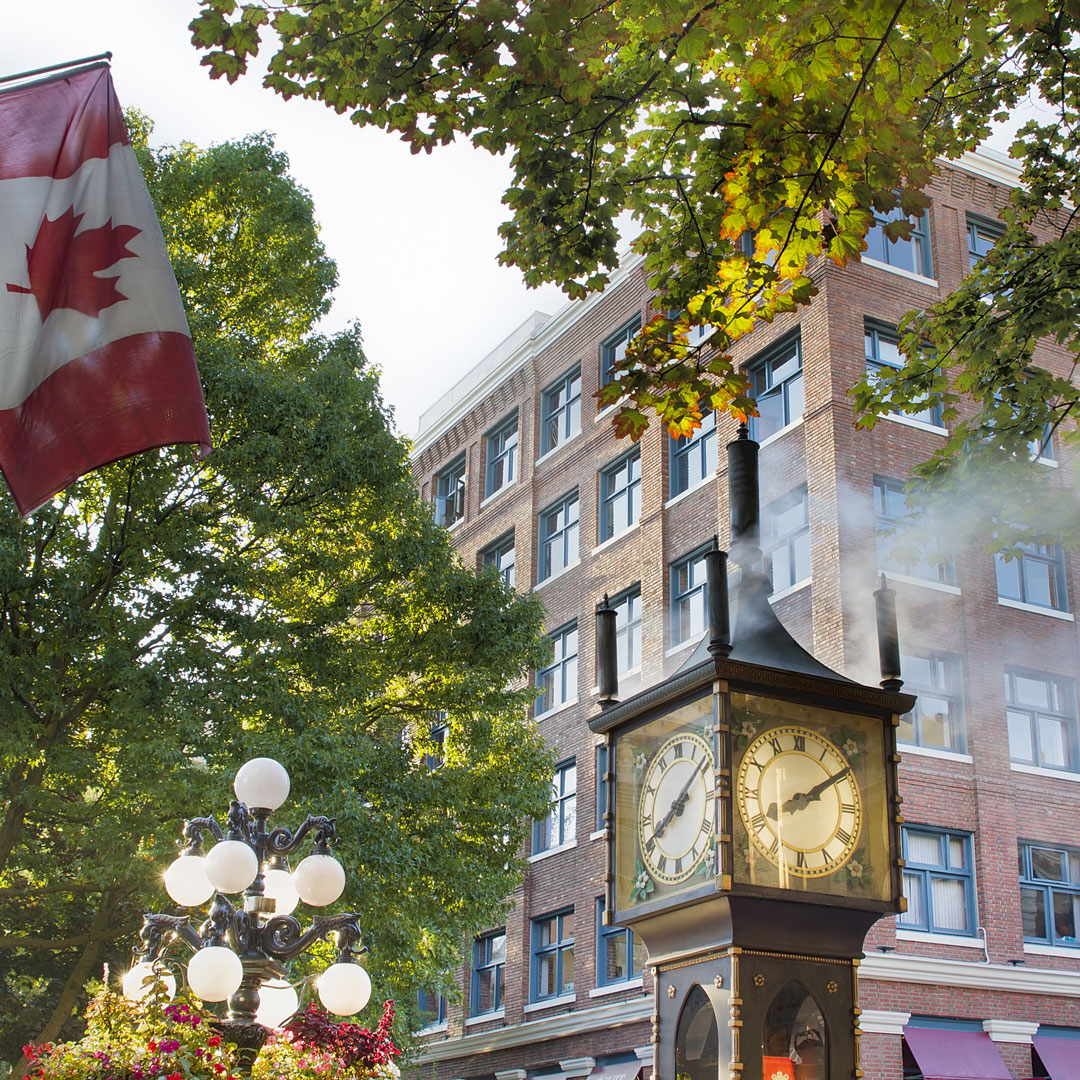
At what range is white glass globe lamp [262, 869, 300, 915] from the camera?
9.10 metres

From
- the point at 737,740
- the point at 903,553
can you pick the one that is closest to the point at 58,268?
the point at 737,740

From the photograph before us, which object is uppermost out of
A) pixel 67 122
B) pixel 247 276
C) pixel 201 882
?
pixel 247 276

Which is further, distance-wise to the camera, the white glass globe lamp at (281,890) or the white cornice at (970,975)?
the white cornice at (970,975)

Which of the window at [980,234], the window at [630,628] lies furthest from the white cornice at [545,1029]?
the window at [980,234]

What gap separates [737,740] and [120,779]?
10639mm

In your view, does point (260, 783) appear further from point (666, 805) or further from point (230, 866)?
point (666, 805)

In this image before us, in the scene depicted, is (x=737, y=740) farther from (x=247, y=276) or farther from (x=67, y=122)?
(x=247, y=276)

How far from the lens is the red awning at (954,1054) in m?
18.7

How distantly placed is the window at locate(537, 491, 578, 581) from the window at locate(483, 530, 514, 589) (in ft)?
5.07

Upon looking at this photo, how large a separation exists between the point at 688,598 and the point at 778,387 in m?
4.11

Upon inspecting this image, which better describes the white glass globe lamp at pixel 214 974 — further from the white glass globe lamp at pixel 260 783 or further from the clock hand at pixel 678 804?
the clock hand at pixel 678 804

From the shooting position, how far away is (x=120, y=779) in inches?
569

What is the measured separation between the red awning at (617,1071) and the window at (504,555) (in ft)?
38.5

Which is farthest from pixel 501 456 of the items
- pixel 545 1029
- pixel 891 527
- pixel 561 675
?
pixel 891 527
